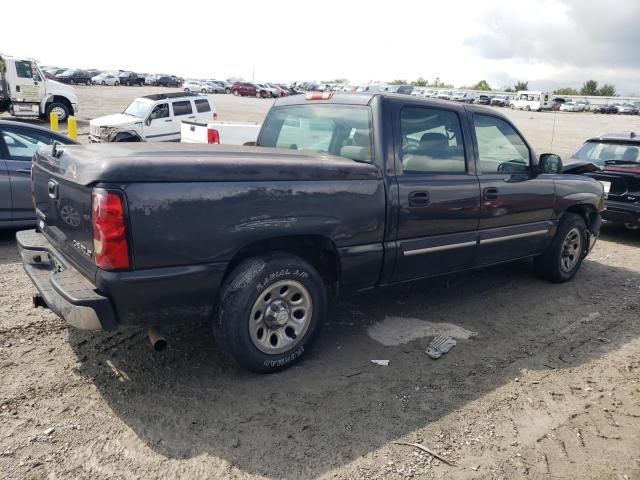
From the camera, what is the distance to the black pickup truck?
297cm

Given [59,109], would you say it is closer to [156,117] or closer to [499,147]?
[156,117]

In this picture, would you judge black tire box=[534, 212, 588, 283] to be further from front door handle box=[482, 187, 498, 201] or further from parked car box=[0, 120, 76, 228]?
→ parked car box=[0, 120, 76, 228]

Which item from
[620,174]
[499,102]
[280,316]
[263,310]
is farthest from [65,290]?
[499,102]

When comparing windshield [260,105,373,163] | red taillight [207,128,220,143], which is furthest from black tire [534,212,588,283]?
red taillight [207,128,220,143]

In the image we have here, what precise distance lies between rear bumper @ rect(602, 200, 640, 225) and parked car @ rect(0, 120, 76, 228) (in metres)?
7.81

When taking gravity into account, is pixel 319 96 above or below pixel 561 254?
above

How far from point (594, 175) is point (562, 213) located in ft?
9.93

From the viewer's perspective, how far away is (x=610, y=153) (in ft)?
27.8

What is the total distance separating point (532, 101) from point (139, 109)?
197 feet

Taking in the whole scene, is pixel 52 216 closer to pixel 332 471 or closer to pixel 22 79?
pixel 332 471

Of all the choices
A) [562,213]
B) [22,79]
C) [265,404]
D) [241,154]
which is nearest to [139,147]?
[241,154]

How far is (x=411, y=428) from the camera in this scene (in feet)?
10.4

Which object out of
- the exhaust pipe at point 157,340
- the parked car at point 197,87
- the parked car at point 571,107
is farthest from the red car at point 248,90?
the exhaust pipe at point 157,340

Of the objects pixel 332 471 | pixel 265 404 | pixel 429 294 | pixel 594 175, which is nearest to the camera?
pixel 332 471
